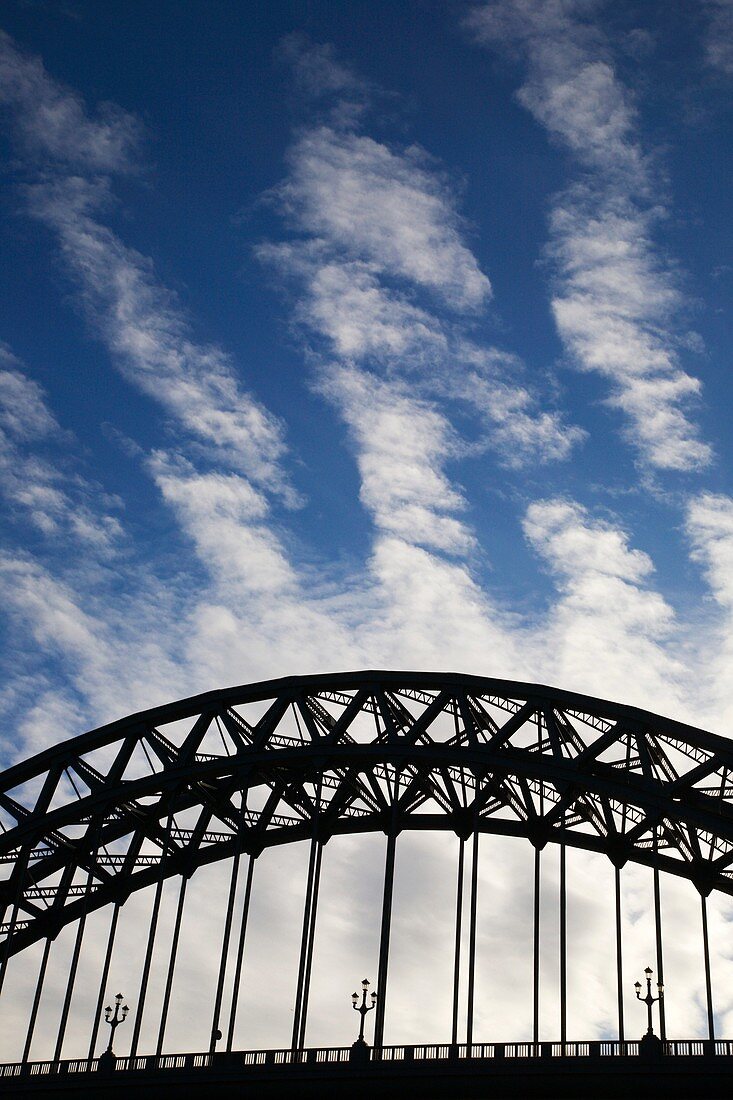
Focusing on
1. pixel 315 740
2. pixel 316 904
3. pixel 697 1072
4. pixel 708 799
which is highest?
pixel 315 740

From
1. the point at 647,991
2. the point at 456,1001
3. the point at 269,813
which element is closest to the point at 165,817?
the point at 269,813

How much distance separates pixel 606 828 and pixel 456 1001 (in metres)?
11.4

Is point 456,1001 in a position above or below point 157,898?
below

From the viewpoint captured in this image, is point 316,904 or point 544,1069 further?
point 316,904

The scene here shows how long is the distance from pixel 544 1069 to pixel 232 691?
23.6 meters

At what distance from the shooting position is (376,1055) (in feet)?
156

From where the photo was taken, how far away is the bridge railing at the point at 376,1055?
4362 centimetres

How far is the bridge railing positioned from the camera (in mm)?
43625

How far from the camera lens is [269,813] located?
62.3 metres

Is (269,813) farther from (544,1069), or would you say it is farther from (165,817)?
(544,1069)

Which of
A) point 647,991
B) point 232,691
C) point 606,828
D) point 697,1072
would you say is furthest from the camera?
point 232,691

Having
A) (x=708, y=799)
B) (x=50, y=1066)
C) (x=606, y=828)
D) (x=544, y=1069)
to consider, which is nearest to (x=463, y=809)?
(x=606, y=828)

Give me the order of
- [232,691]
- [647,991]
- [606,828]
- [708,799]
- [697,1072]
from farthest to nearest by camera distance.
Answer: [232,691] < [606,828] < [708,799] < [647,991] < [697,1072]

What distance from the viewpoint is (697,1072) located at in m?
42.3
